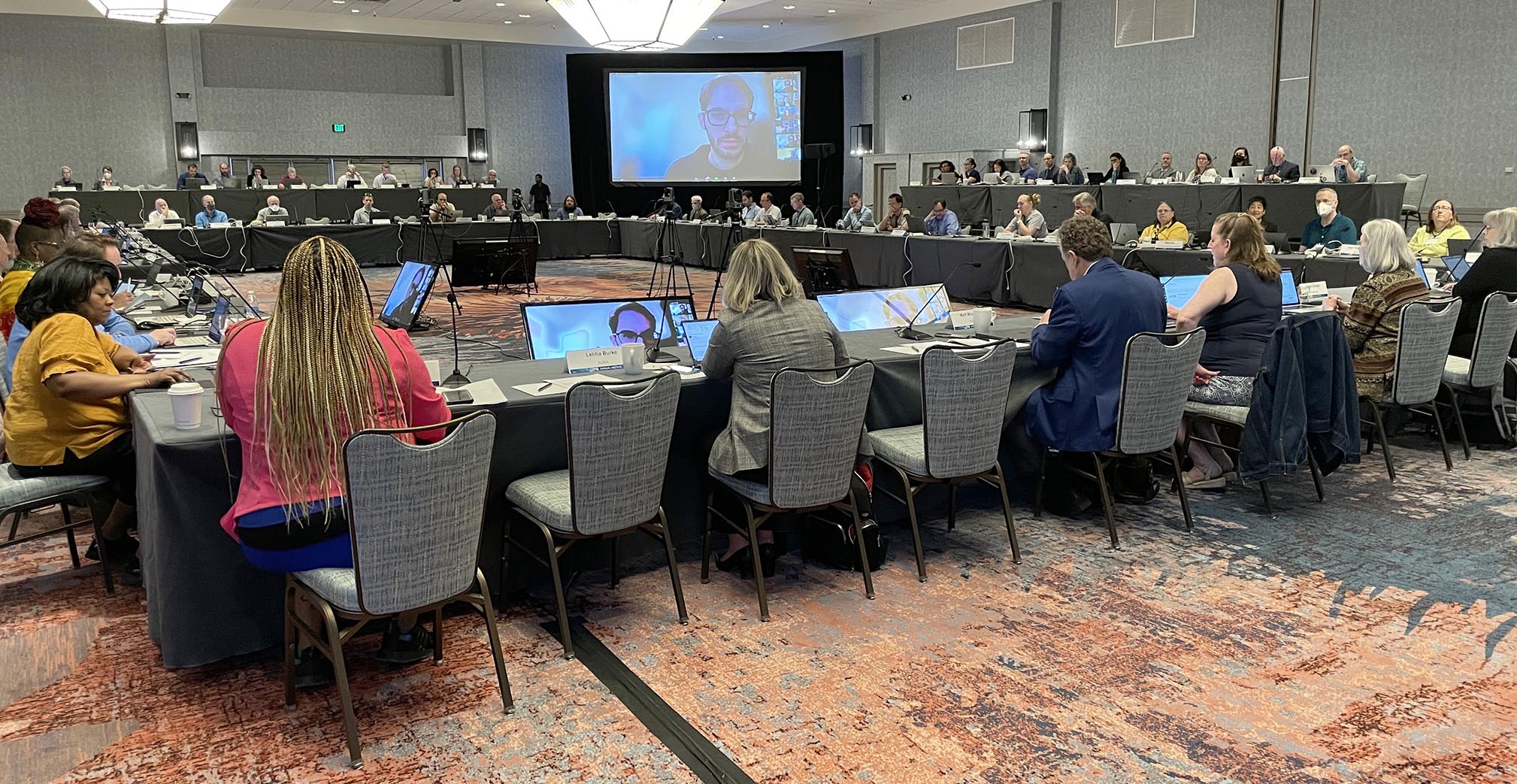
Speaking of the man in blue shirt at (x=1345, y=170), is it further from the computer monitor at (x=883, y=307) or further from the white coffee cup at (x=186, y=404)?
the white coffee cup at (x=186, y=404)

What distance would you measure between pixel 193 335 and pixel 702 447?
252cm

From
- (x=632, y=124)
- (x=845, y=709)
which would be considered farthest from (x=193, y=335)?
(x=632, y=124)

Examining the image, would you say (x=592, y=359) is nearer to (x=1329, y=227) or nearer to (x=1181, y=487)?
(x=1181, y=487)

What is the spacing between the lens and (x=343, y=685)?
90.7 inches

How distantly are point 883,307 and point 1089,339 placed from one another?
4.55ft

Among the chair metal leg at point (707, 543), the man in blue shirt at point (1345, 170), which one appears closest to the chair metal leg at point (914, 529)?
the chair metal leg at point (707, 543)

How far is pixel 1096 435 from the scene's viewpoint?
3732 mm

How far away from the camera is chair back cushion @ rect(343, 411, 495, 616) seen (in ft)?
7.22

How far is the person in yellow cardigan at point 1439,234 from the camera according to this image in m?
7.36

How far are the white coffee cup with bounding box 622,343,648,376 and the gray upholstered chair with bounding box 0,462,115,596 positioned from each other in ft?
5.28

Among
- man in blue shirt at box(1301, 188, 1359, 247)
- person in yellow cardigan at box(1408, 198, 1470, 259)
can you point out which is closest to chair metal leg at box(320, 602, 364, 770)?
person in yellow cardigan at box(1408, 198, 1470, 259)

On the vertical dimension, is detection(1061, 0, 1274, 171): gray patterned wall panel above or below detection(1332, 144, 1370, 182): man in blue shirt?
above

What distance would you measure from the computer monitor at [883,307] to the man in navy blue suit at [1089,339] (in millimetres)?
1090

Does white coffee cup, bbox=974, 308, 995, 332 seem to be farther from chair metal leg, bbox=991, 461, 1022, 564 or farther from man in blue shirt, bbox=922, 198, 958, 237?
man in blue shirt, bbox=922, 198, 958, 237
